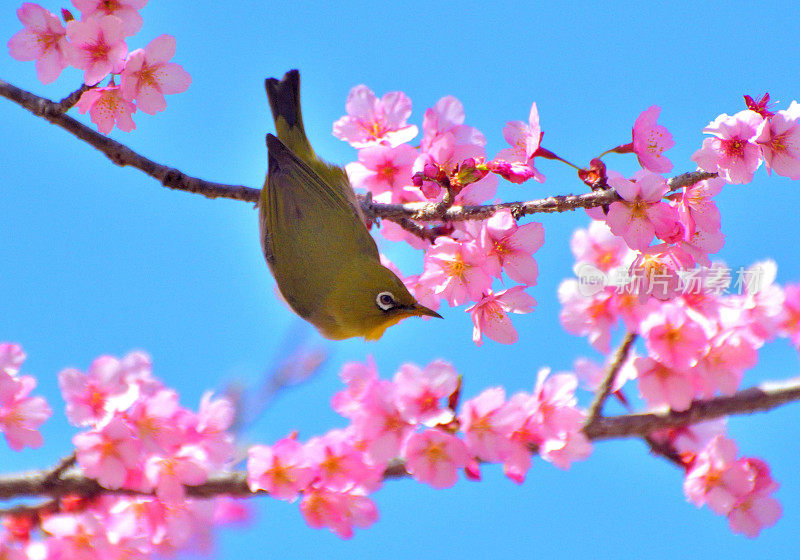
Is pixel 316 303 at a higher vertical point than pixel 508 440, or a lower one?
higher

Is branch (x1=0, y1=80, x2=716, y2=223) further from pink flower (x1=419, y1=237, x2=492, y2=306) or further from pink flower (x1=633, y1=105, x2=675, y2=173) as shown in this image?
pink flower (x1=633, y1=105, x2=675, y2=173)

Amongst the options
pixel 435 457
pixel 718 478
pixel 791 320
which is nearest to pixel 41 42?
pixel 435 457

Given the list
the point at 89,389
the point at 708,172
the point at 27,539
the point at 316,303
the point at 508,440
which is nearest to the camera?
the point at 708,172

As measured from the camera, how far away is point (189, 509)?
3998 millimetres

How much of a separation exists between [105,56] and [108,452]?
1.90 meters

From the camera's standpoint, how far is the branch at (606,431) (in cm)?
349

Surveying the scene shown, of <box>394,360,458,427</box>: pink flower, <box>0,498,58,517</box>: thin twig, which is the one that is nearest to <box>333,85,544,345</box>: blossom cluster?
<box>394,360,458,427</box>: pink flower

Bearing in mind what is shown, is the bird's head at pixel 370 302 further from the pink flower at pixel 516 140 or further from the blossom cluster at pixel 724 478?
the blossom cluster at pixel 724 478

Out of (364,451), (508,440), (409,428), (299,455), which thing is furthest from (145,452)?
(508,440)

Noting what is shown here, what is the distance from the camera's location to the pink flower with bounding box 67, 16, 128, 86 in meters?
2.94

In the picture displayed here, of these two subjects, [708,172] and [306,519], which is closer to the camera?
[708,172]

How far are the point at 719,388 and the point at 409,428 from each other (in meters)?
1.74

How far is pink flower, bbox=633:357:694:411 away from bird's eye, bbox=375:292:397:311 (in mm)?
1418

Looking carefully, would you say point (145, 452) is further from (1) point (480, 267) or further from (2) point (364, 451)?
(1) point (480, 267)
